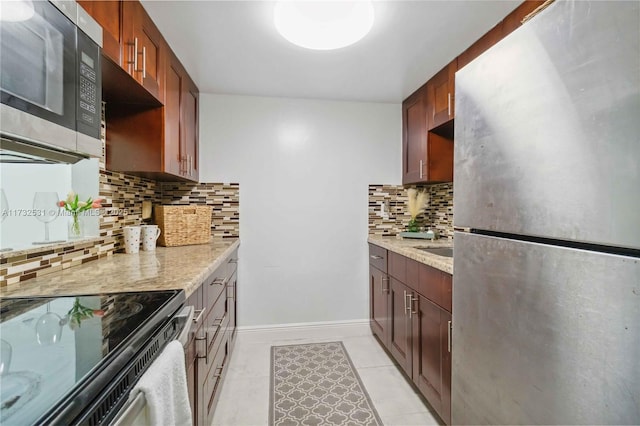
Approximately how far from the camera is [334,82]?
2.42m

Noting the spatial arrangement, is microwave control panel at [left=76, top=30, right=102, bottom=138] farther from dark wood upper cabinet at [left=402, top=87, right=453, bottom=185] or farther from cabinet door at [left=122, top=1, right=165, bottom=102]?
dark wood upper cabinet at [left=402, top=87, right=453, bottom=185]

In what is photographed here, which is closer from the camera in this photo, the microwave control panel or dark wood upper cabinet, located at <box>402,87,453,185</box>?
the microwave control panel

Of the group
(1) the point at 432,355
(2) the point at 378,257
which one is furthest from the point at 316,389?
(2) the point at 378,257

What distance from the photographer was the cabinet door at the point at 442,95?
206 cm

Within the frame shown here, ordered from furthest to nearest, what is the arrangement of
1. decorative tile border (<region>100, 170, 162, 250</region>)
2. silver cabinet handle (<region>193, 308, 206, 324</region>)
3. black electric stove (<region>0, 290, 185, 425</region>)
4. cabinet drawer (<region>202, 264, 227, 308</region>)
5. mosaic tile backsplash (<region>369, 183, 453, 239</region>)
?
mosaic tile backsplash (<region>369, 183, 453, 239</region>) → decorative tile border (<region>100, 170, 162, 250</region>) → cabinet drawer (<region>202, 264, 227, 308</region>) → silver cabinet handle (<region>193, 308, 206, 324</region>) → black electric stove (<region>0, 290, 185, 425</region>)

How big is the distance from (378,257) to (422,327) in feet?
2.99

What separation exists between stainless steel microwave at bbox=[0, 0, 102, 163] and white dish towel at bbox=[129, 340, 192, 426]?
66 centimetres

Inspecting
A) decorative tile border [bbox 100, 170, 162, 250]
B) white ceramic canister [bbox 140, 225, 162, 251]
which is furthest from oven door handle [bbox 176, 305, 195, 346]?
white ceramic canister [bbox 140, 225, 162, 251]

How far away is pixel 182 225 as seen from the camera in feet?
7.45

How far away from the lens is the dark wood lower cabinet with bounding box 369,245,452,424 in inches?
59.4

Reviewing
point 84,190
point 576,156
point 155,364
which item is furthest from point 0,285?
point 576,156

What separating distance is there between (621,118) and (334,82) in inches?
84.1

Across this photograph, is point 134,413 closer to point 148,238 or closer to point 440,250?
point 148,238

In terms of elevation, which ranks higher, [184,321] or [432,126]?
[432,126]
